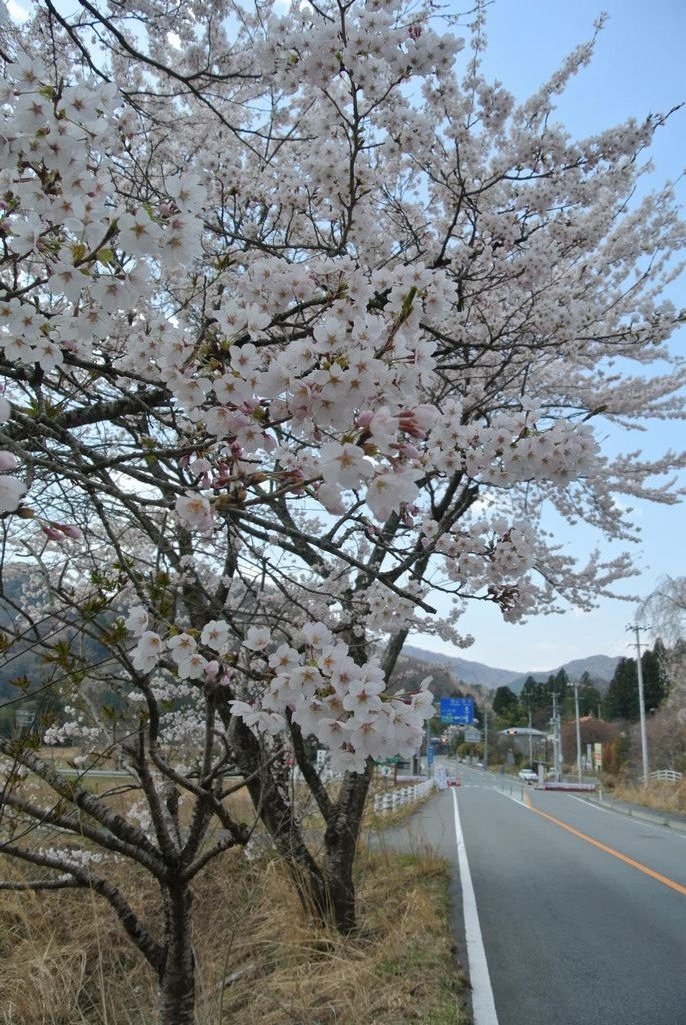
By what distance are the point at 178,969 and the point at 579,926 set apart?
474 centimetres

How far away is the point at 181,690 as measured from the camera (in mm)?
8492

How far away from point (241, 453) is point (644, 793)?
92.4 ft

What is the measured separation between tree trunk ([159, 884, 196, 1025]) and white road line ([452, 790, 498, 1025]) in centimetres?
183

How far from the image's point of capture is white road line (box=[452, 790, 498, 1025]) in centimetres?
402

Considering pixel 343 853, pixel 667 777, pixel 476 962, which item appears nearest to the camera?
pixel 476 962

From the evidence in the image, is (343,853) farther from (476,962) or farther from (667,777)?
(667,777)

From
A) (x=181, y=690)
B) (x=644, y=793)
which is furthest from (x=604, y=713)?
(x=181, y=690)

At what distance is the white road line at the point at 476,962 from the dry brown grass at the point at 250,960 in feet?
0.38

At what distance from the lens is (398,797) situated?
50.4ft

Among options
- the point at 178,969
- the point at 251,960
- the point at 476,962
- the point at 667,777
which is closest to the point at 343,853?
the point at 251,960

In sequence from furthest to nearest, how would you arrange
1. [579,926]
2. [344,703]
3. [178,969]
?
[579,926]
[178,969]
[344,703]

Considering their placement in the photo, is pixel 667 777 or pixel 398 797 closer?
pixel 398 797

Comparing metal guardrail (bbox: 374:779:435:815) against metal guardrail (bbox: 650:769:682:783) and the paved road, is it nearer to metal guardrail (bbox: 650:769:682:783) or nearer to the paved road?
the paved road

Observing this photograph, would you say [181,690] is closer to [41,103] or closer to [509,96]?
[509,96]
